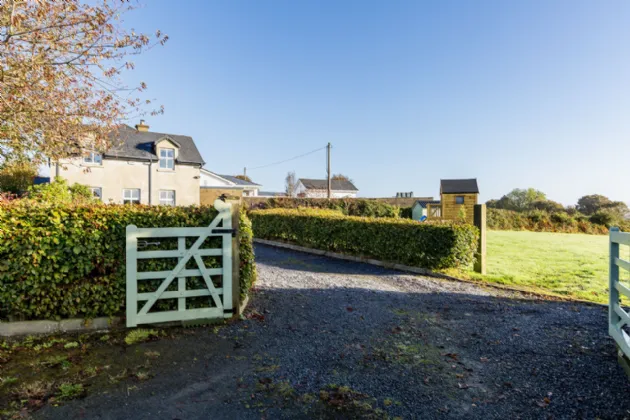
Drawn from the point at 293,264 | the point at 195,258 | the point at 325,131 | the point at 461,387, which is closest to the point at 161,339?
Result: the point at 195,258

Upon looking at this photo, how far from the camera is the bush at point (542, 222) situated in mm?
26734

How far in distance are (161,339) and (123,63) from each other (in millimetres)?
4390

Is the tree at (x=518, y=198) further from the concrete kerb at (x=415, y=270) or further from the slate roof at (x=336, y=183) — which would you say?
the concrete kerb at (x=415, y=270)

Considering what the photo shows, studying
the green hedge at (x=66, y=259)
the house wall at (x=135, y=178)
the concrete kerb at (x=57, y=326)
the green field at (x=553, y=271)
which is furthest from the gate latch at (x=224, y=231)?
the house wall at (x=135, y=178)

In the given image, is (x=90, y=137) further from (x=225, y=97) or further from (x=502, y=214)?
(x=502, y=214)

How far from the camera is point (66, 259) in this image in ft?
13.3

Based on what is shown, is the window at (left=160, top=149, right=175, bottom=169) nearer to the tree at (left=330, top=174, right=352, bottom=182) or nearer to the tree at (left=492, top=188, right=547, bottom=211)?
the tree at (left=492, top=188, right=547, bottom=211)

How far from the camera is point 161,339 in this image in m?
4.04

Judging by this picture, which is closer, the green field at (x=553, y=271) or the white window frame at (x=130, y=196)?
the green field at (x=553, y=271)

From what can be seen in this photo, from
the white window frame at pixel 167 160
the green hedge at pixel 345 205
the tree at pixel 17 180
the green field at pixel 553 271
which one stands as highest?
the white window frame at pixel 167 160

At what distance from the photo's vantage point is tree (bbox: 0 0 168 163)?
15.3 ft

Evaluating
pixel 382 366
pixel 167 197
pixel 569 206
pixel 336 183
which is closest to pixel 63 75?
pixel 382 366

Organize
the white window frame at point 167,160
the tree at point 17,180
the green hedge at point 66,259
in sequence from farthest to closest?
the white window frame at point 167,160
the tree at point 17,180
the green hedge at point 66,259

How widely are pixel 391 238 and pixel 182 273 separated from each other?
6.16 meters
